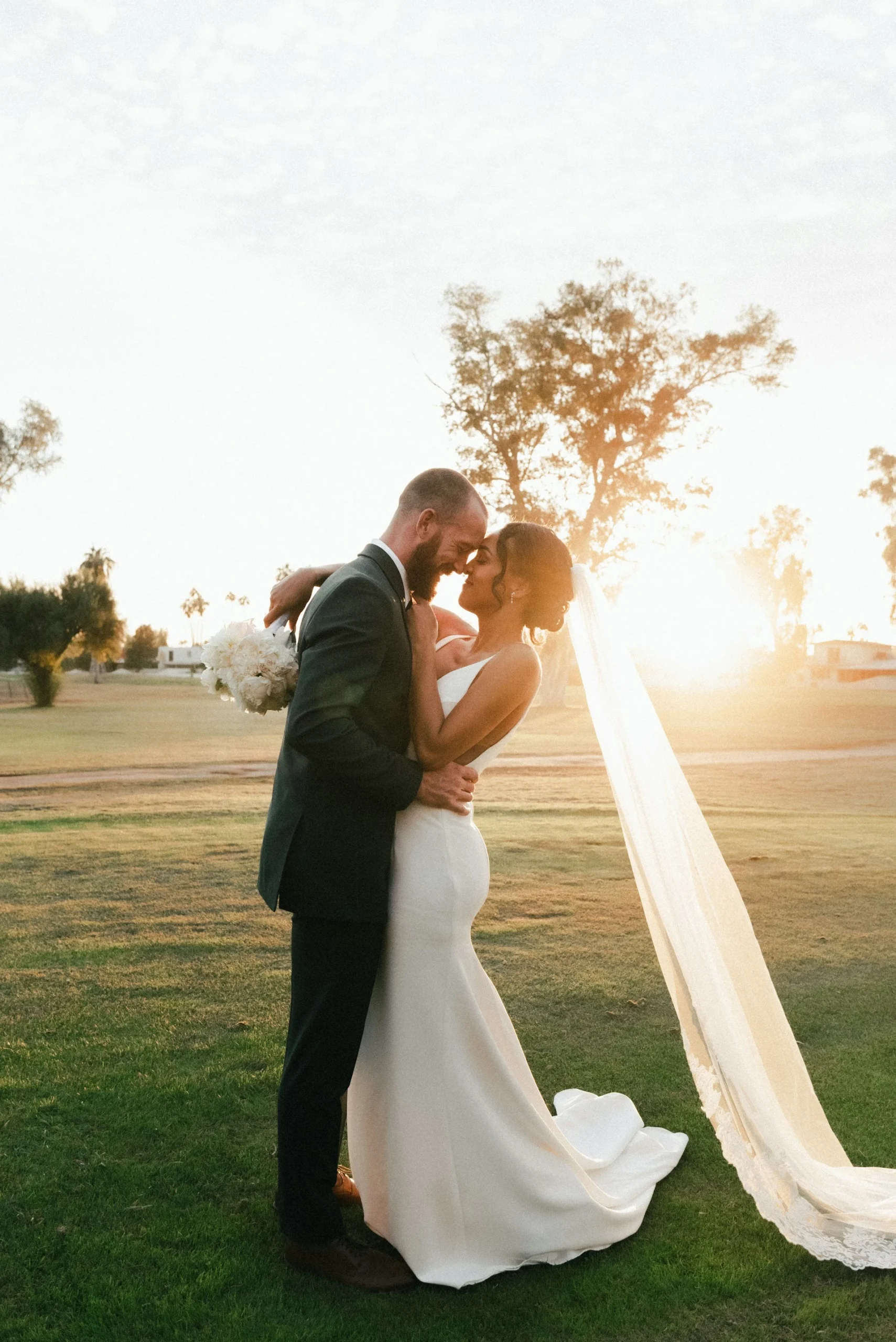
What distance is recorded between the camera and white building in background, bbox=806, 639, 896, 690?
298 feet

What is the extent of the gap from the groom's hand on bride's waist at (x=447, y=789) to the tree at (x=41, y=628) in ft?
160

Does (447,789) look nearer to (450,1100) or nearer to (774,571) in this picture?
(450,1100)

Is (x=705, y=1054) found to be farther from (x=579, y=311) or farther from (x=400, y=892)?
(x=579, y=311)

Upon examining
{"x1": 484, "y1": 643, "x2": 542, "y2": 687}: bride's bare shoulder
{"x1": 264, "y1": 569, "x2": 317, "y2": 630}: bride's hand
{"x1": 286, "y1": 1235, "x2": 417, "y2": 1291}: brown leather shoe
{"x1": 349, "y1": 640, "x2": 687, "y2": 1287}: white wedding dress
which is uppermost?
{"x1": 264, "y1": 569, "x2": 317, "y2": 630}: bride's hand

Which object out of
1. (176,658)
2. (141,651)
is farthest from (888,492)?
(176,658)

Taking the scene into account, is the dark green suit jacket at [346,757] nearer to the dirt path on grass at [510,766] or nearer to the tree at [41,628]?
the dirt path on grass at [510,766]

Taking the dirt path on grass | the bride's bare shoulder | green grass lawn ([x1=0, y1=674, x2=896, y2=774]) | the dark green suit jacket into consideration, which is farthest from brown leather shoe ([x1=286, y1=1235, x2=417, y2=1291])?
the dirt path on grass

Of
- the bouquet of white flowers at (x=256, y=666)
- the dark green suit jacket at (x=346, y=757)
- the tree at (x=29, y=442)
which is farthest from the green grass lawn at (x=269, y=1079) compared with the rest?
the tree at (x=29, y=442)

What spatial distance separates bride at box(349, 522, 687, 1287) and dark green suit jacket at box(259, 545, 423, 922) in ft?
0.44

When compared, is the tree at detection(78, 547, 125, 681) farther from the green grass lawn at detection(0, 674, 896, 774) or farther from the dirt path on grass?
the dirt path on grass

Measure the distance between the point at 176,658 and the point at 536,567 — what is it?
529ft

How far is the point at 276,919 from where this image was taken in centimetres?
794

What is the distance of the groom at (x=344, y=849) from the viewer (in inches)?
125

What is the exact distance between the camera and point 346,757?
3.08 metres
